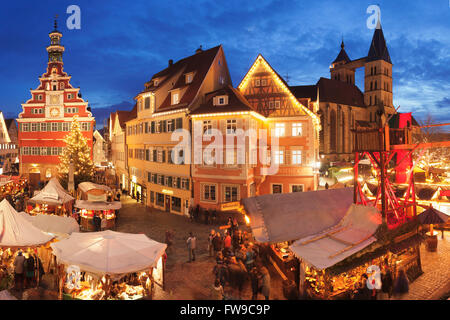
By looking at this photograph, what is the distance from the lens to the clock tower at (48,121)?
42.3 meters

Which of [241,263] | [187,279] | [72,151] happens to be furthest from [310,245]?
[72,151]

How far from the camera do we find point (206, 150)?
24.6 meters

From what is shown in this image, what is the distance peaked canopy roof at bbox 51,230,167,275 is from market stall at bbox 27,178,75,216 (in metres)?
11.2

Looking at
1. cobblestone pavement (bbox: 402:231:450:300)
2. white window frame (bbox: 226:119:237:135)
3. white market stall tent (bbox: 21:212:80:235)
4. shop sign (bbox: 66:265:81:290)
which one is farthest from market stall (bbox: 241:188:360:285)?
white window frame (bbox: 226:119:237:135)

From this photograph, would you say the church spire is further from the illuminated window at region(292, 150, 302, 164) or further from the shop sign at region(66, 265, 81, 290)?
the shop sign at region(66, 265, 81, 290)

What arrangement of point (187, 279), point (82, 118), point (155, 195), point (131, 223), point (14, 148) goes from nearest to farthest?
point (187, 279) < point (131, 223) < point (155, 195) < point (82, 118) < point (14, 148)

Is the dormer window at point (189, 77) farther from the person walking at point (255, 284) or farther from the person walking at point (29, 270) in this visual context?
the person walking at point (255, 284)

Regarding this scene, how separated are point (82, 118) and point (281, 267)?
39829mm

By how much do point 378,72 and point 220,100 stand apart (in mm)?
74544

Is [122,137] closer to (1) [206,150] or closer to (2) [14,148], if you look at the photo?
(1) [206,150]

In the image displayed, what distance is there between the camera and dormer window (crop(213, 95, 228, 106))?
2464 cm

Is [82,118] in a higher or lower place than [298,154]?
higher
